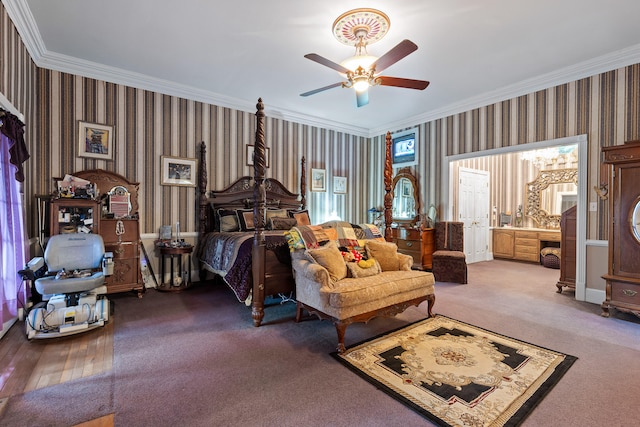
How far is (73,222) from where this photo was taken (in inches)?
146

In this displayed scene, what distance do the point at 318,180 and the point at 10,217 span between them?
4.68m

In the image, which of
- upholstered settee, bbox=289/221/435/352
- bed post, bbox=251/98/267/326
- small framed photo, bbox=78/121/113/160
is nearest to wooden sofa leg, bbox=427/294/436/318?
upholstered settee, bbox=289/221/435/352

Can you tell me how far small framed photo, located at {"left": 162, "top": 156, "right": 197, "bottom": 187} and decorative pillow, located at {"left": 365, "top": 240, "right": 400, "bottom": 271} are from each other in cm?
313

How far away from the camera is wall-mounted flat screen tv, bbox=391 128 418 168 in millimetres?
6270

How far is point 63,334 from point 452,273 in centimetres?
502

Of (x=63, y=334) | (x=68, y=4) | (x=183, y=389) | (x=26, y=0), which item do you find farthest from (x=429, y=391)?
(x=26, y=0)

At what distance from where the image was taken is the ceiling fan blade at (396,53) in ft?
8.22

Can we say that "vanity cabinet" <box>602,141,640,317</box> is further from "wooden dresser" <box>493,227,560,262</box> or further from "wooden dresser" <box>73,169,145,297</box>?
"wooden dresser" <box>73,169,145,297</box>

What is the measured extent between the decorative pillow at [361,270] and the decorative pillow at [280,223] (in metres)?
2.10

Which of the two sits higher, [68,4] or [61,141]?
[68,4]

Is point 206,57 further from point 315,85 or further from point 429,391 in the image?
point 429,391

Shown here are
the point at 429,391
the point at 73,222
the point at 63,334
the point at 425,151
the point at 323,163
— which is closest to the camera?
the point at 429,391

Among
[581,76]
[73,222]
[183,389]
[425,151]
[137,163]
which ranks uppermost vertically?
[581,76]

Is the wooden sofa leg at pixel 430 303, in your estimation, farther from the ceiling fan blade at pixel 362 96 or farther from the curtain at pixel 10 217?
the curtain at pixel 10 217
